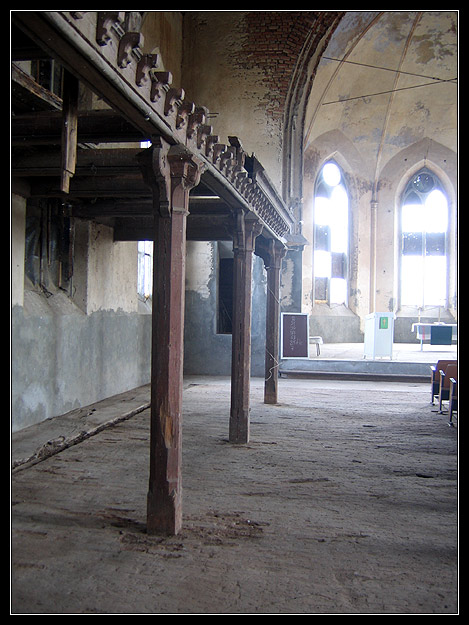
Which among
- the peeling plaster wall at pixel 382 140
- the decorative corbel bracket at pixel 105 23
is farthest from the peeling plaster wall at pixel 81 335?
the peeling plaster wall at pixel 382 140

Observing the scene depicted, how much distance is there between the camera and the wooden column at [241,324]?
7.28 meters

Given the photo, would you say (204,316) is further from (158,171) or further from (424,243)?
(424,243)

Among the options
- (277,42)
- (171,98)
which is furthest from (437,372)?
(277,42)

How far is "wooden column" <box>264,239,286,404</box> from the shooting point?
9.88 metres

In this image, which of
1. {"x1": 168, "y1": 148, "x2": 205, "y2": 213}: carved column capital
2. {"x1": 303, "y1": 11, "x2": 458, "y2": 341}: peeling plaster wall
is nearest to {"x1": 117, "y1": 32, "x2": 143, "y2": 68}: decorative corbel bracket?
{"x1": 168, "y1": 148, "x2": 205, "y2": 213}: carved column capital

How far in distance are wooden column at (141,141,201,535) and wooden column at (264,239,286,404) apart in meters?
5.40

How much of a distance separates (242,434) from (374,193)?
1639cm

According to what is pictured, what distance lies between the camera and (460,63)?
282 centimetres

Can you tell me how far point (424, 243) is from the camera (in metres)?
21.9

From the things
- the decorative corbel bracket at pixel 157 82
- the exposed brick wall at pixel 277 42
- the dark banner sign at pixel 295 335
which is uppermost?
the exposed brick wall at pixel 277 42

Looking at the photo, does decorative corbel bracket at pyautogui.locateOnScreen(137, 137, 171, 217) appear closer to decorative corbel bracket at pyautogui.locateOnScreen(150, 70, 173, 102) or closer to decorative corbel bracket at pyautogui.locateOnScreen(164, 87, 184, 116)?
decorative corbel bracket at pyautogui.locateOnScreen(164, 87, 184, 116)

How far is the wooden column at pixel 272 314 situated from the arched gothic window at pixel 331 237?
10.9m

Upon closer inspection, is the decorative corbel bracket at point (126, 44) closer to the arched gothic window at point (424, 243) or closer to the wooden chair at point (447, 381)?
the wooden chair at point (447, 381)

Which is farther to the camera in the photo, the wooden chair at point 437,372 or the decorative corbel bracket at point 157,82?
the wooden chair at point 437,372
